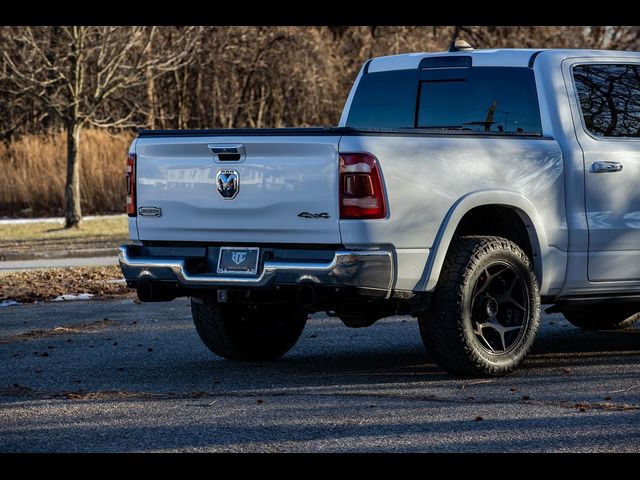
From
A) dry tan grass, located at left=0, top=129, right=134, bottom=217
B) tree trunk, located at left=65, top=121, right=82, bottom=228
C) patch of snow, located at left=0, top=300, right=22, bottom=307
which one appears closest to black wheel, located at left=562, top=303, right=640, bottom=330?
patch of snow, located at left=0, top=300, right=22, bottom=307

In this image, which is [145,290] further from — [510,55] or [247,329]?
[510,55]

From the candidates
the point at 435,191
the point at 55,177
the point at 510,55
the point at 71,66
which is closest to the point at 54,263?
the point at 71,66

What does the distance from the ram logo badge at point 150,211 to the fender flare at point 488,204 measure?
5.86 feet

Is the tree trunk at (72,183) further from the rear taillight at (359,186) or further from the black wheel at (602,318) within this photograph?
the rear taillight at (359,186)

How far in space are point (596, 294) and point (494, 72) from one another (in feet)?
5.49

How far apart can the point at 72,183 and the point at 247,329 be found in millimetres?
16533

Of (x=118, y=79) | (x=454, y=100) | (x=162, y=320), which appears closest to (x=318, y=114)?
(x=118, y=79)

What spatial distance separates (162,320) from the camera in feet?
40.2

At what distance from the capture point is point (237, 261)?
8.34m

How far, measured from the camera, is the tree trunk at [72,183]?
83.3 ft

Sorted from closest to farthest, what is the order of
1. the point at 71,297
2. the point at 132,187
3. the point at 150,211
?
the point at 150,211
the point at 132,187
the point at 71,297

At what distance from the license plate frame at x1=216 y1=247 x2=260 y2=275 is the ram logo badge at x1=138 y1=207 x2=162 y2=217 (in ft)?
1.82

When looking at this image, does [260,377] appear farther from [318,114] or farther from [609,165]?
[318,114]

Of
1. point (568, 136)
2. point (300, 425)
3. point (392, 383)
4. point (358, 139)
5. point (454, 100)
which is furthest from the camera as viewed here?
point (454, 100)
